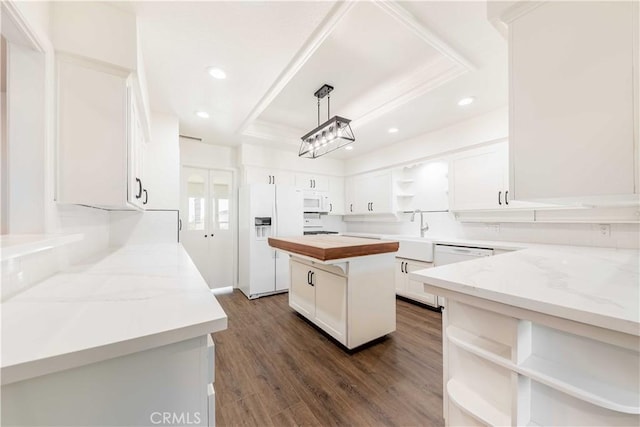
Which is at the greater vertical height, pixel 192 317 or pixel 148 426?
pixel 192 317

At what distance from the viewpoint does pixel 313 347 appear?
89.9 inches

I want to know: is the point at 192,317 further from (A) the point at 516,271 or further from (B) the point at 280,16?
(B) the point at 280,16

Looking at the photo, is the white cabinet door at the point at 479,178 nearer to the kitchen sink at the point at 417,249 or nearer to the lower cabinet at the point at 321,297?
the kitchen sink at the point at 417,249

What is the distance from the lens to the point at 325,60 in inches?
87.1

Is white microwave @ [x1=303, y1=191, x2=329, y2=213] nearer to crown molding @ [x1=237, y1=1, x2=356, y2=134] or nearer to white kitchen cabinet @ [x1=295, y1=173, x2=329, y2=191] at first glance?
white kitchen cabinet @ [x1=295, y1=173, x2=329, y2=191]

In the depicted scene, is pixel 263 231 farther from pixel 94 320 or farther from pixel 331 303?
pixel 94 320

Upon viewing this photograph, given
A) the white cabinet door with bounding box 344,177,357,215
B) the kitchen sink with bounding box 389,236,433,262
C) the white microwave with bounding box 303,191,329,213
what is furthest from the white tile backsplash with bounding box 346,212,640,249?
the white microwave with bounding box 303,191,329,213

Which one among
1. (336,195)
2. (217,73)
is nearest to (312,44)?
(217,73)

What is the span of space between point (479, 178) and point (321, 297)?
8.13ft

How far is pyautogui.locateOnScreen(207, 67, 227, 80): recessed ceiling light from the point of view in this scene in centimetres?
206

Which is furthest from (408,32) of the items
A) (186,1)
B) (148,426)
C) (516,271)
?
(148,426)

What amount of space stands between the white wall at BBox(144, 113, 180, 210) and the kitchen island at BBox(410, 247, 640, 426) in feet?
9.92

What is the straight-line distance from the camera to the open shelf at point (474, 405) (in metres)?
0.83

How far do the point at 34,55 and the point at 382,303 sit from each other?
9.48 feet
